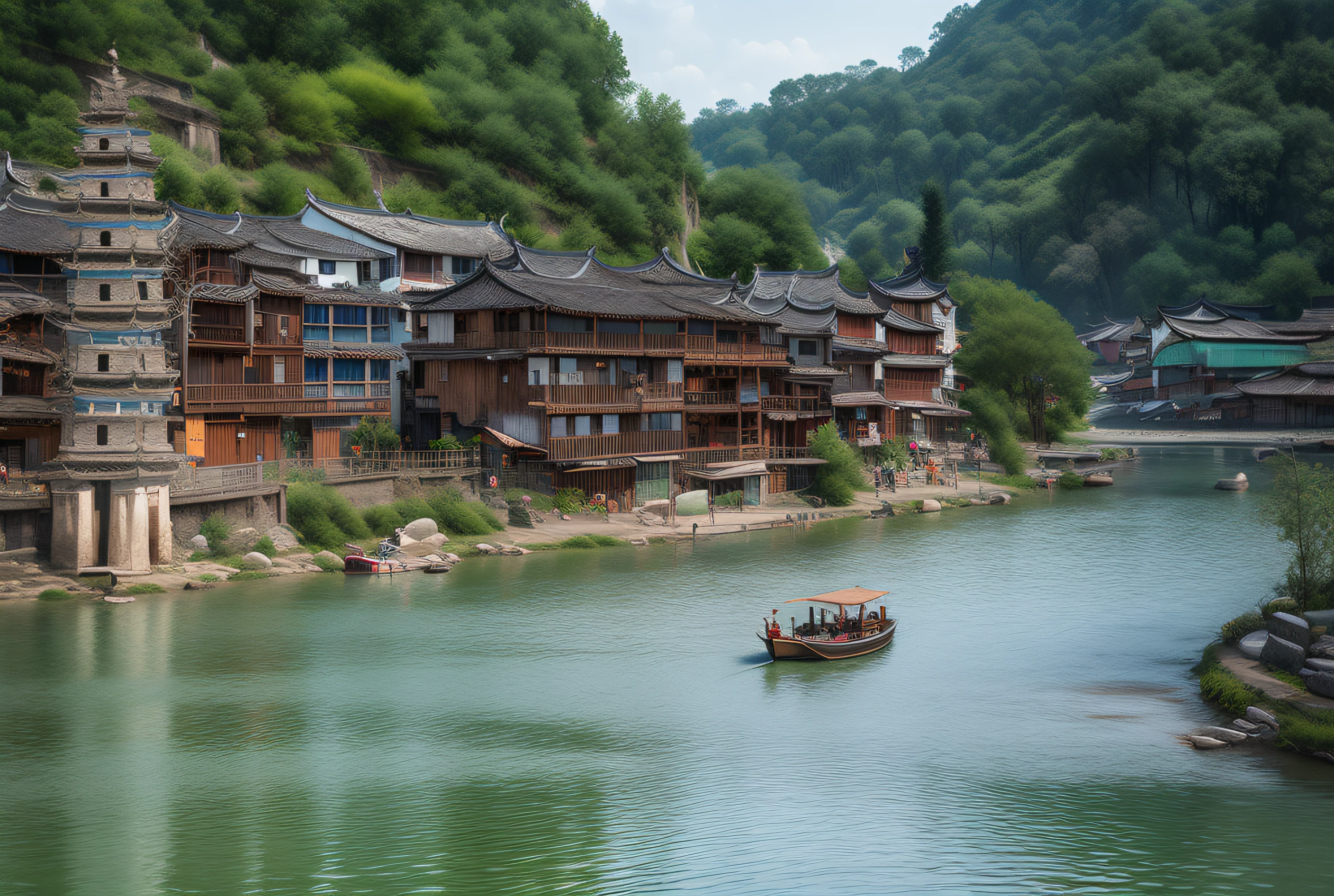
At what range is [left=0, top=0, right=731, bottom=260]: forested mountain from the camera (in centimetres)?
7494

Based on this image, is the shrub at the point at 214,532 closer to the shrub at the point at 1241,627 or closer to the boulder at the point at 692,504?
the boulder at the point at 692,504

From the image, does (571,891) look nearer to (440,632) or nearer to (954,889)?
(954,889)

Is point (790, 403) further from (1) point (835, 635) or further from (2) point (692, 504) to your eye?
(1) point (835, 635)

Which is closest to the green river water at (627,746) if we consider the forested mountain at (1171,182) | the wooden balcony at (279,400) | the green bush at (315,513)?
the green bush at (315,513)

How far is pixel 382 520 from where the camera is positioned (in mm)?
45344

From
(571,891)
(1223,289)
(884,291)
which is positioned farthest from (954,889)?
(1223,289)

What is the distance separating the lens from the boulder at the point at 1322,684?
77.2 feet

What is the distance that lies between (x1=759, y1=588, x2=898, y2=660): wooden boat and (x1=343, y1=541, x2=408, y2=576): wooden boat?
16792 mm

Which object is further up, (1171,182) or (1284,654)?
(1171,182)

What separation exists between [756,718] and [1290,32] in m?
163

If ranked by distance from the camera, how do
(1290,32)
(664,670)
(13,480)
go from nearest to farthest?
(664,670), (13,480), (1290,32)

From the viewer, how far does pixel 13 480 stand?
124ft

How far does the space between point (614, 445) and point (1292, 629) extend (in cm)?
3213

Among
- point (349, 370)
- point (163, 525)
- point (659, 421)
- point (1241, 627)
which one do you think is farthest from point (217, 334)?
point (1241, 627)
